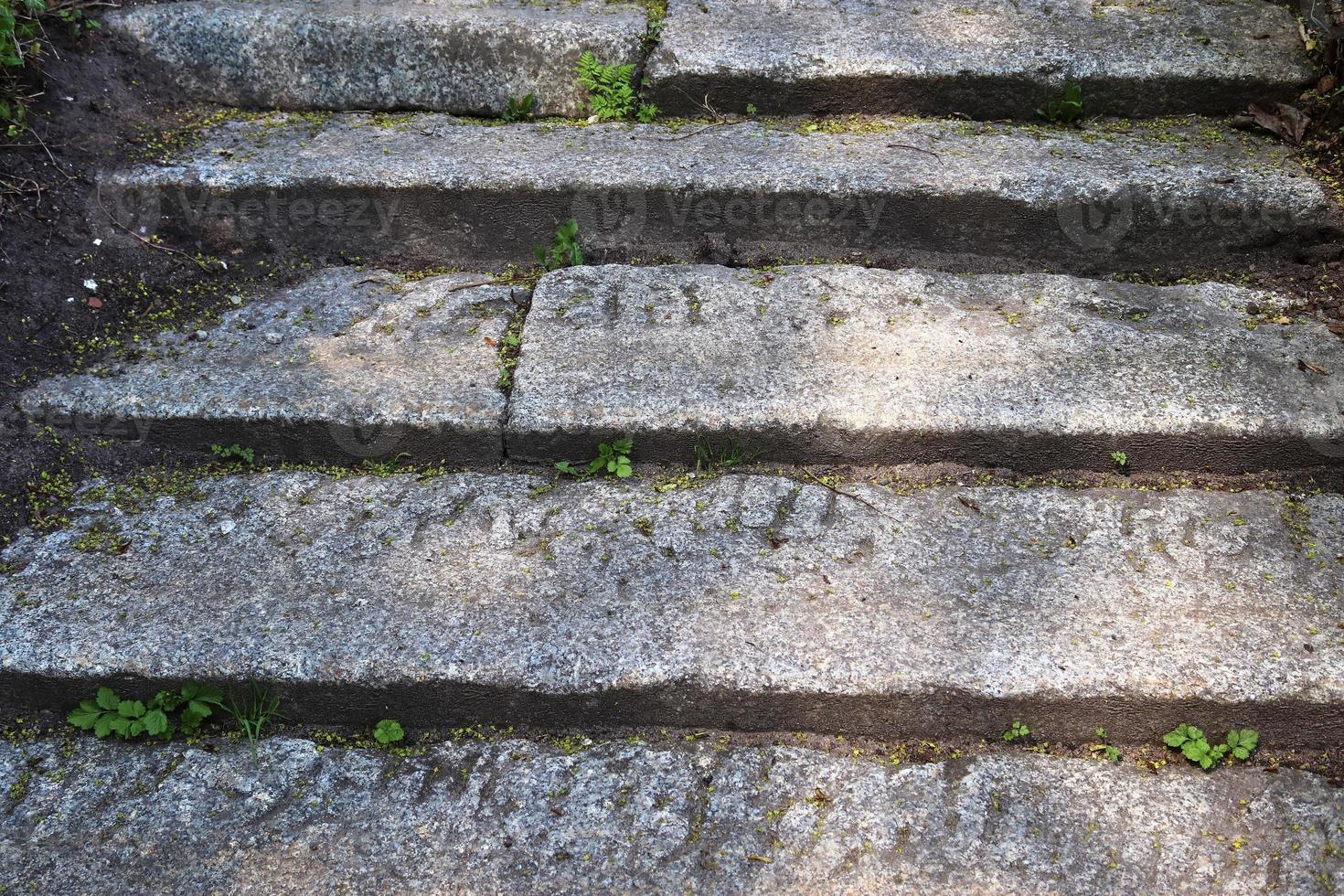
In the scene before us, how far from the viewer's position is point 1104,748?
1653 mm

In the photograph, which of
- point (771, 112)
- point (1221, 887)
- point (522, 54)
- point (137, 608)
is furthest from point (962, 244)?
point (137, 608)

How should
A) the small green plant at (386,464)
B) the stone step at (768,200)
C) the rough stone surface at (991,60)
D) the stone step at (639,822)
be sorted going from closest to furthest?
the stone step at (639,822), the small green plant at (386,464), the stone step at (768,200), the rough stone surface at (991,60)

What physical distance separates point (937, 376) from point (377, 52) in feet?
6.36

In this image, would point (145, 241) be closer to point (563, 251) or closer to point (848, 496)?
point (563, 251)

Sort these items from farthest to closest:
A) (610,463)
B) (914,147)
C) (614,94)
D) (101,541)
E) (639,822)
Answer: (614,94) < (914,147) < (610,463) < (101,541) < (639,822)

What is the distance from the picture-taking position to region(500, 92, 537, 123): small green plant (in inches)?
112

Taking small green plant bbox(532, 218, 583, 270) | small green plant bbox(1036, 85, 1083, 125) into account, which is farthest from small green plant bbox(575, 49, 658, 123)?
small green plant bbox(1036, 85, 1083, 125)

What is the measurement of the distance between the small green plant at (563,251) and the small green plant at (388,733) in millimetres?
1291

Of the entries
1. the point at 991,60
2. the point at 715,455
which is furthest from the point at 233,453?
the point at 991,60

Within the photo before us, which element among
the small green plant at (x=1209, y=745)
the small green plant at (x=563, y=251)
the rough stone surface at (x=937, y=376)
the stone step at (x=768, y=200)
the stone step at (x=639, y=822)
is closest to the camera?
the stone step at (x=639, y=822)

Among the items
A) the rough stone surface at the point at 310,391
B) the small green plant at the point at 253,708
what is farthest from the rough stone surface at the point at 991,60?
the small green plant at the point at 253,708

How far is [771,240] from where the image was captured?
252 cm

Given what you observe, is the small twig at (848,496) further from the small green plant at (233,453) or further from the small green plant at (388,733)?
the small green plant at (233,453)

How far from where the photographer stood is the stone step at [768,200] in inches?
94.6
